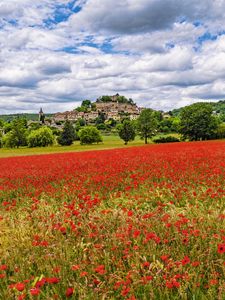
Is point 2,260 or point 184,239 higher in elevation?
point 184,239

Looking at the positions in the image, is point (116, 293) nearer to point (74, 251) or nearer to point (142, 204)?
point (74, 251)

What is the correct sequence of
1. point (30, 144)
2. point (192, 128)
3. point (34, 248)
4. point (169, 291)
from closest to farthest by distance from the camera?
point (169, 291)
point (34, 248)
point (192, 128)
point (30, 144)

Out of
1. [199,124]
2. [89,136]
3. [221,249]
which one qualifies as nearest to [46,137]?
[89,136]

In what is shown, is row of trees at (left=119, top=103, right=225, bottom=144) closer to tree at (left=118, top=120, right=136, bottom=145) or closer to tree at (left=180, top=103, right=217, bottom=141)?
tree at (left=180, top=103, right=217, bottom=141)

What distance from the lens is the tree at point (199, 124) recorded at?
77500mm

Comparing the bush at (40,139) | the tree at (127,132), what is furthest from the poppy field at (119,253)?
the bush at (40,139)

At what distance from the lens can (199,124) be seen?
7794 cm

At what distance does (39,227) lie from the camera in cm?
617

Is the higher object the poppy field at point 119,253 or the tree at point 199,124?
the tree at point 199,124

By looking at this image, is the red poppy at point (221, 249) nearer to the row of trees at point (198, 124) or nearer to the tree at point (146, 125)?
the row of trees at point (198, 124)

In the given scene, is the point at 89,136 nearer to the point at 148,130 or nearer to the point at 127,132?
the point at 127,132

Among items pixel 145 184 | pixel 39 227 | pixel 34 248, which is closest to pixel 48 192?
pixel 145 184

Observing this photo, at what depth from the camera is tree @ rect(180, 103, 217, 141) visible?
3051 inches

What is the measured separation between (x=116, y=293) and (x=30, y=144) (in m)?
96.7
